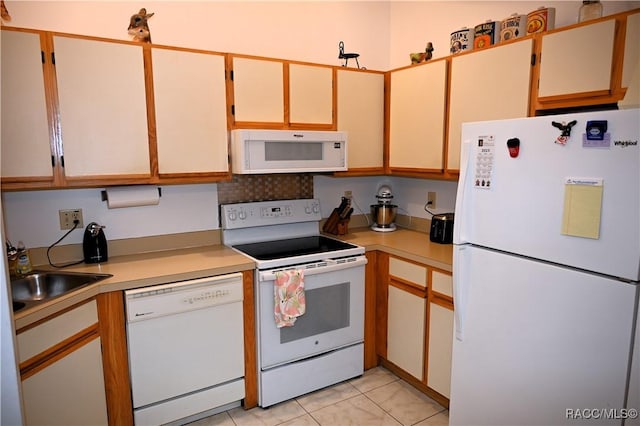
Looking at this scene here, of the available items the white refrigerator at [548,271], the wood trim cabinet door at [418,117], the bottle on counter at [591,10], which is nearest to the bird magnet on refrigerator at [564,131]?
the white refrigerator at [548,271]

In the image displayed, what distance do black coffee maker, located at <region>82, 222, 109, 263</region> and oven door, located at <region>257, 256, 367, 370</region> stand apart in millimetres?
910

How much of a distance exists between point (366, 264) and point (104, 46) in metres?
1.93

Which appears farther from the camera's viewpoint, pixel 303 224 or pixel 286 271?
pixel 303 224

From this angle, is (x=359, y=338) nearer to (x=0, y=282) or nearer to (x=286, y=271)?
(x=286, y=271)

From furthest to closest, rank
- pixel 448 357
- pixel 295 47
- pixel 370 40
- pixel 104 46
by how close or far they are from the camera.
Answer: pixel 370 40 → pixel 295 47 → pixel 448 357 → pixel 104 46

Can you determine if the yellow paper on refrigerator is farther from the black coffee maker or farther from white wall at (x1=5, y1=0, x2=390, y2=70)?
the black coffee maker

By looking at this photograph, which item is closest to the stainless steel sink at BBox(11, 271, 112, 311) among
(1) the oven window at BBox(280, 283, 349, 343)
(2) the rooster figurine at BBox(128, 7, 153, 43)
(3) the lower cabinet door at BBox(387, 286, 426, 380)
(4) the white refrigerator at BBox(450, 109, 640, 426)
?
(1) the oven window at BBox(280, 283, 349, 343)

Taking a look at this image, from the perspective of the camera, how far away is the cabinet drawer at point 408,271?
95.6 inches

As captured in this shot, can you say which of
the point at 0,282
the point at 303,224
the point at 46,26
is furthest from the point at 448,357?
the point at 46,26

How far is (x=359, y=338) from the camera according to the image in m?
2.71

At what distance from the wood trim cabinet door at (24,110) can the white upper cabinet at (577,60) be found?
2.40 metres

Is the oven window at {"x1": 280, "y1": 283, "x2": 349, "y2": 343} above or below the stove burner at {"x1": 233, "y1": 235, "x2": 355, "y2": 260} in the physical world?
below

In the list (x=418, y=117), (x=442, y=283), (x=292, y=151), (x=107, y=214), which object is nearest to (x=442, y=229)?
(x=442, y=283)

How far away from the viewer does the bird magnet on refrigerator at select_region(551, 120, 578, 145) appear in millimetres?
1448
